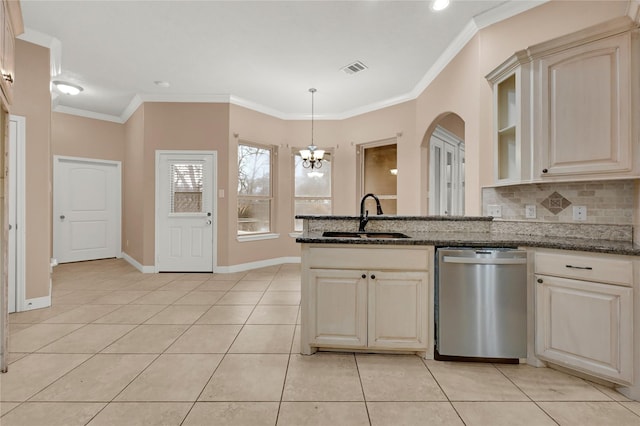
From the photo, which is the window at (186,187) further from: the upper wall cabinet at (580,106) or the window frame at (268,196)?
the upper wall cabinet at (580,106)

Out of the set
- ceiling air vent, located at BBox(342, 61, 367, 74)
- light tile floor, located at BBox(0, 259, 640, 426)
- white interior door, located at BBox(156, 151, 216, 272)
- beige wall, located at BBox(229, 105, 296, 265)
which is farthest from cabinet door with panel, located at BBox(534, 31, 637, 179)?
white interior door, located at BBox(156, 151, 216, 272)

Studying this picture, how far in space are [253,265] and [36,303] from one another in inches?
111

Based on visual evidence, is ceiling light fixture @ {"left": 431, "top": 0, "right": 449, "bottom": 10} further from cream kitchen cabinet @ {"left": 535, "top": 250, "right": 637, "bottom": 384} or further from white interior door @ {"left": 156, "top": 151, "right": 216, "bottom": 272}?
white interior door @ {"left": 156, "top": 151, "right": 216, "bottom": 272}

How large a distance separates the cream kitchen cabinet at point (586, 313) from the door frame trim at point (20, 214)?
15.6ft

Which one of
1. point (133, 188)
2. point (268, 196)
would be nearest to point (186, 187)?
point (133, 188)

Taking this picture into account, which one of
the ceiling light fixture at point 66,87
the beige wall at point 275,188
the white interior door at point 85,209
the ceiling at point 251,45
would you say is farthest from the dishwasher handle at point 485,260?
the white interior door at point 85,209

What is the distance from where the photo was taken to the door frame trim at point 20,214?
3092mm

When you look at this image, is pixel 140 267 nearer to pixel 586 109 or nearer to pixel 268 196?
pixel 268 196

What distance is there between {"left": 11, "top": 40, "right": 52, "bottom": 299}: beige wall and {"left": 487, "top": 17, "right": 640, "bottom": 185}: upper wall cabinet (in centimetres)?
456

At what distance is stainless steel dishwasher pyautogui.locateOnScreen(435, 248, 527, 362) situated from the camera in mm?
2072

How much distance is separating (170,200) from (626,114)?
5387 mm

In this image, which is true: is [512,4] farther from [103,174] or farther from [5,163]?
[103,174]

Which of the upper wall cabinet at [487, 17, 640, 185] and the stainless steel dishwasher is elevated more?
the upper wall cabinet at [487, 17, 640, 185]

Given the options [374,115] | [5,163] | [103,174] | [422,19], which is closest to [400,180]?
[374,115]
